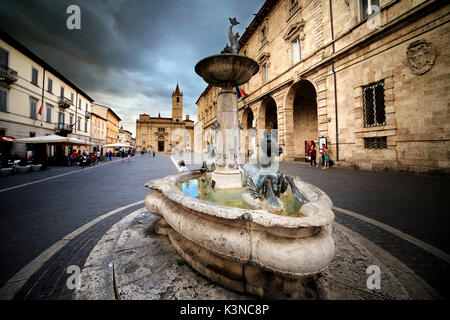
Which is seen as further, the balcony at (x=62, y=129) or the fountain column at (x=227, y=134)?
the balcony at (x=62, y=129)

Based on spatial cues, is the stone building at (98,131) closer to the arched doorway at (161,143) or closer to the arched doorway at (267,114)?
the arched doorway at (161,143)

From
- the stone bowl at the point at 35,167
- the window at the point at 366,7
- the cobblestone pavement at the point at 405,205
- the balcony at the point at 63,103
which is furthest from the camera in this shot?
the balcony at the point at 63,103

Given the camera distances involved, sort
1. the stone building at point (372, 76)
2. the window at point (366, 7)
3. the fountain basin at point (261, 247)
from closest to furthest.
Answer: the fountain basin at point (261, 247) < the stone building at point (372, 76) < the window at point (366, 7)

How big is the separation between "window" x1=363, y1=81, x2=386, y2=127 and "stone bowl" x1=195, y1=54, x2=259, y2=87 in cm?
800

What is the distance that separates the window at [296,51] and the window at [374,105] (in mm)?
6304

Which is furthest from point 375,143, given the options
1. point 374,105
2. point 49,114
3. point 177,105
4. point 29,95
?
point 177,105

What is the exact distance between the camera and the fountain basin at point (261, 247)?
1.23 meters

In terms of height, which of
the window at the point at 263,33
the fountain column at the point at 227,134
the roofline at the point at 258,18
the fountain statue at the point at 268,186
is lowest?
the fountain statue at the point at 268,186

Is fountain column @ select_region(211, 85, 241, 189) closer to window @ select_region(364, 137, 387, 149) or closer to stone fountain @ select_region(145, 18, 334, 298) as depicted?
stone fountain @ select_region(145, 18, 334, 298)

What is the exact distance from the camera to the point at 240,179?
4.05 meters

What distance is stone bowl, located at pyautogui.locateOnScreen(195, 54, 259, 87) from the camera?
3727 millimetres

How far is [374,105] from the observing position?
27.5ft

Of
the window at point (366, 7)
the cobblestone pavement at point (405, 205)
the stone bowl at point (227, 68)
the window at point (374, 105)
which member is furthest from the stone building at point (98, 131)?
the window at point (366, 7)

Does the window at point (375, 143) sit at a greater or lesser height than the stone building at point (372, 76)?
lesser
